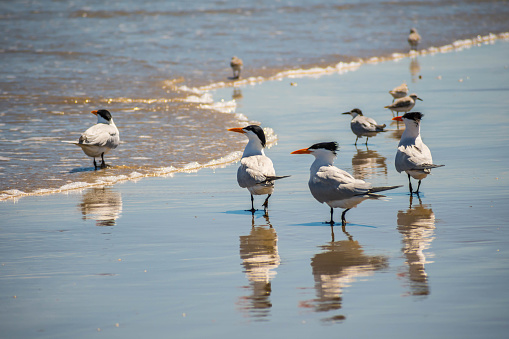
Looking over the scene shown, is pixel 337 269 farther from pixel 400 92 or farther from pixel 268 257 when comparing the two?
pixel 400 92

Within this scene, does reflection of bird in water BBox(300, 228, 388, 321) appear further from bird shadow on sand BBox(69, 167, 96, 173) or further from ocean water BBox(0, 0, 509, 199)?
bird shadow on sand BBox(69, 167, 96, 173)

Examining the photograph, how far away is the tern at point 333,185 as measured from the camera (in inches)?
310

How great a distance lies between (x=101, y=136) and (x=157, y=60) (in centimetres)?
1630

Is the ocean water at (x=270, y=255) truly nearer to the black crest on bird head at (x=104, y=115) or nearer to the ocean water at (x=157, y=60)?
the black crest on bird head at (x=104, y=115)

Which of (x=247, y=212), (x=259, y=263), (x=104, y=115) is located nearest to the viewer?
(x=259, y=263)

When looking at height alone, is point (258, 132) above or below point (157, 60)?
below

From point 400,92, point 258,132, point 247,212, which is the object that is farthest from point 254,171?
point 400,92

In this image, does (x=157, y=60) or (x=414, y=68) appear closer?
(x=414, y=68)

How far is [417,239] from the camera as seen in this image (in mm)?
7316

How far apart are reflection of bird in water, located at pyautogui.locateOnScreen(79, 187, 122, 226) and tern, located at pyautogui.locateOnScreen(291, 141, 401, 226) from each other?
2515mm

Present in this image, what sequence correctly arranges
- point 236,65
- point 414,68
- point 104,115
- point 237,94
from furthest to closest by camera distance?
1. point 236,65
2. point 414,68
3. point 237,94
4. point 104,115

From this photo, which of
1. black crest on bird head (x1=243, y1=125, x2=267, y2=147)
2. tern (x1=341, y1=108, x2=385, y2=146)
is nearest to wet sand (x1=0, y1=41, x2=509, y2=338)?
tern (x1=341, y1=108, x2=385, y2=146)

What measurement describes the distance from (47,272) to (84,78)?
18778 mm

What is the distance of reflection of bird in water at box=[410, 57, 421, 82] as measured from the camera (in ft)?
70.0
